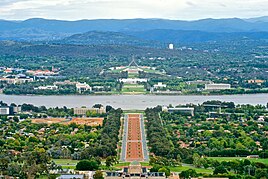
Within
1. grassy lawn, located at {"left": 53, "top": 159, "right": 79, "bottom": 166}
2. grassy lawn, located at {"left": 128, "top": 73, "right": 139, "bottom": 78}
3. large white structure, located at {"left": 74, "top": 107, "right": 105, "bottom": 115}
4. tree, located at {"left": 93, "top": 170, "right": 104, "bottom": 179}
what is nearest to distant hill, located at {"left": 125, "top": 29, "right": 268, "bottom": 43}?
grassy lawn, located at {"left": 128, "top": 73, "right": 139, "bottom": 78}

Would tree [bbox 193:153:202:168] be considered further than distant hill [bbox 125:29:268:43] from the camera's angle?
No

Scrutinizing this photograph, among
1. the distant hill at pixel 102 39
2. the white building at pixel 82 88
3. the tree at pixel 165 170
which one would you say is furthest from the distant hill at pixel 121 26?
the tree at pixel 165 170

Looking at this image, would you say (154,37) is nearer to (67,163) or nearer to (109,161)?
(67,163)

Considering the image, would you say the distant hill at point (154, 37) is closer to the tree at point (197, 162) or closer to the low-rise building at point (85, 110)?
the low-rise building at point (85, 110)

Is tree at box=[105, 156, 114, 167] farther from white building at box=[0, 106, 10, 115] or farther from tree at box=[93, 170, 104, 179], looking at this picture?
white building at box=[0, 106, 10, 115]

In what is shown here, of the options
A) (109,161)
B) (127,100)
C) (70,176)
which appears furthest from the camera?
(127,100)

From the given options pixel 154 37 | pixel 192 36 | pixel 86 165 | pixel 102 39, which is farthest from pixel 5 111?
pixel 154 37

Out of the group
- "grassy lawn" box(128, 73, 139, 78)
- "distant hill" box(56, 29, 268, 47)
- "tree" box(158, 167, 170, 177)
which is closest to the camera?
"tree" box(158, 167, 170, 177)

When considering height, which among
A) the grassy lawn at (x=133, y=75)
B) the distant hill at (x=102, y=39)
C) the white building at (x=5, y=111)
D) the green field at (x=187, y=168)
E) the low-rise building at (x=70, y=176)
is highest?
the distant hill at (x=102, y=39)
